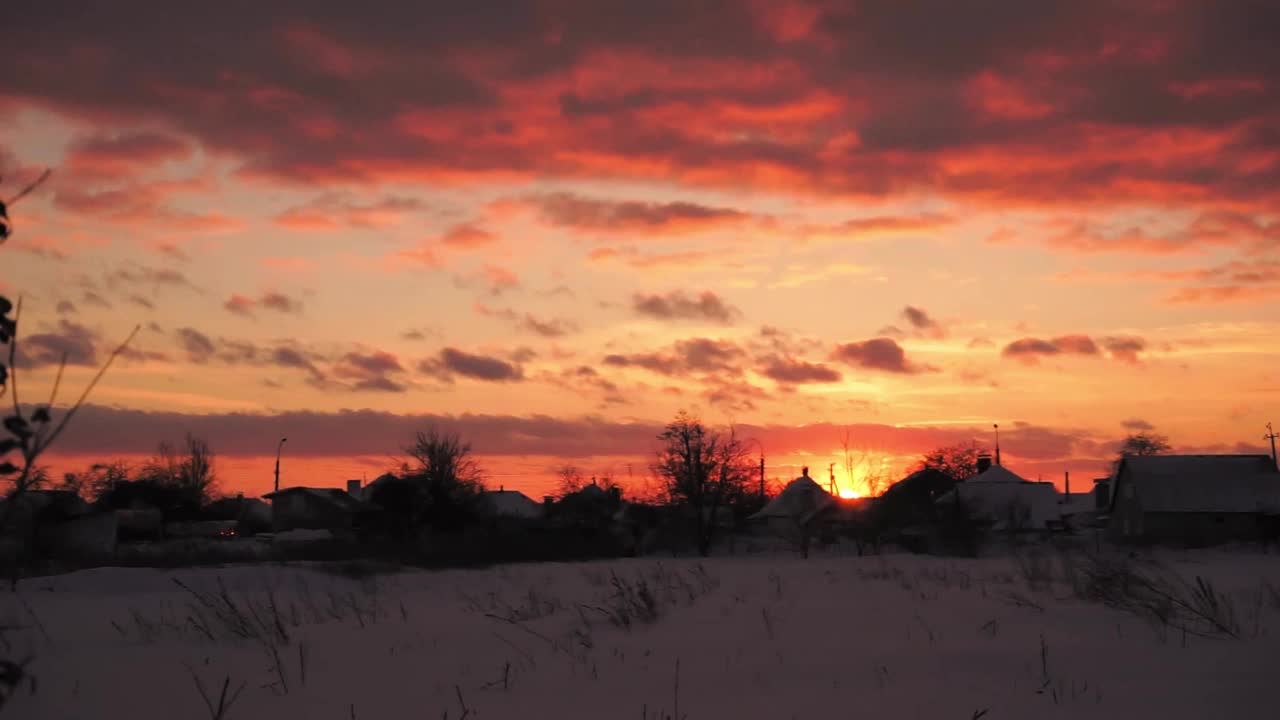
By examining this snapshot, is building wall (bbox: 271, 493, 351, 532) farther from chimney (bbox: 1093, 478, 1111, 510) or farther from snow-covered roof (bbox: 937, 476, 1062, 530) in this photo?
chimney (bbox: 1093, 478, 1111, 510)

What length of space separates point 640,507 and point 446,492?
45.3 feet

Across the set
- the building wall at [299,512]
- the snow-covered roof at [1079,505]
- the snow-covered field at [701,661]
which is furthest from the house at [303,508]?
the snow-covered field at [701,661]

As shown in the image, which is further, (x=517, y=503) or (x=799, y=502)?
(x=517, y=503)

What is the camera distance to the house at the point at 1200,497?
60188 mm

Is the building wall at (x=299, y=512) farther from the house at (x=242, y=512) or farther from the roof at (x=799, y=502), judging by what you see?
the roof at (x=799, y=502)

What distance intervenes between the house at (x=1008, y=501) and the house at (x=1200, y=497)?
9.90 meters

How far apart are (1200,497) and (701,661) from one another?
59387 mm

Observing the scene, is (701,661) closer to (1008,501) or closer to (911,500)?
(911,500)

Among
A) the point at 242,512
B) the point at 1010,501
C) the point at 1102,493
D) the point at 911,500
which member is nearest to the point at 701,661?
the point at 911,500

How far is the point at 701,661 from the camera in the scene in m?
10.8

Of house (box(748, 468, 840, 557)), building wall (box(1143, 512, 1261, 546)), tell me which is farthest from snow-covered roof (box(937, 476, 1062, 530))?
building wall (box(1143, 512, 1261, 546))

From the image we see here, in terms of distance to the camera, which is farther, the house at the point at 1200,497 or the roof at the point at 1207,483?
the roof at the point at 1207,483

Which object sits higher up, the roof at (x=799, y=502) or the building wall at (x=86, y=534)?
the roof at (x=799, y=502)

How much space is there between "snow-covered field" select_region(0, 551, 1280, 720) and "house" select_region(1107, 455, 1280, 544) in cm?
5086
